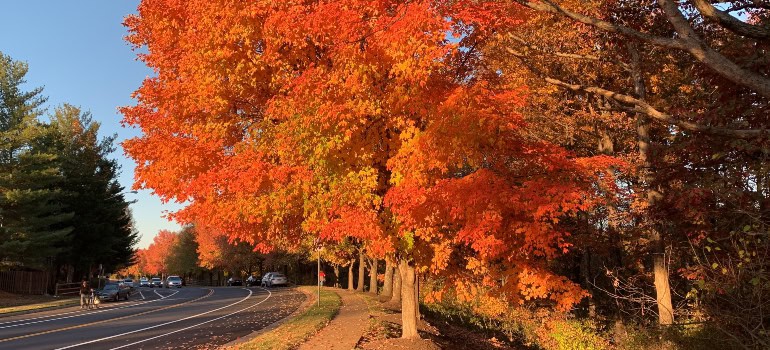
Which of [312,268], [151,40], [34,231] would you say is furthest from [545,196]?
[312,268]

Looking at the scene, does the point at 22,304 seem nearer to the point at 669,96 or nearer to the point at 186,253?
the point at 669,96

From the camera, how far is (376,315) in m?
17.9

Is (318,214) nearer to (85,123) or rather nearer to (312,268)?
(85,123)

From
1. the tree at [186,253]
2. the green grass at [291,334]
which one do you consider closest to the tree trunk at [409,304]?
the green grass at [291,334]

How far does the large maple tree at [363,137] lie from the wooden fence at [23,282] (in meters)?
33.1

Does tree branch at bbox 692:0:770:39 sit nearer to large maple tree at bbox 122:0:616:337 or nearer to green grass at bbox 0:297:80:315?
large maple tree at bbox 122:0:616:337

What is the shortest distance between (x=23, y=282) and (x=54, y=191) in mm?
8385

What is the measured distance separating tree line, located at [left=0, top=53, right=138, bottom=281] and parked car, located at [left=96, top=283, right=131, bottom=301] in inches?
178

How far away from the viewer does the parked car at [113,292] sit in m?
34.3

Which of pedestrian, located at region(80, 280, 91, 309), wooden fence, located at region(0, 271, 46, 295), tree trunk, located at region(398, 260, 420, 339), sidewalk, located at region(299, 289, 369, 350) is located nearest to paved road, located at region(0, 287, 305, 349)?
sidewalk, located at region(299, 289, 369, 350)

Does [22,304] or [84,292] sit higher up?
[84,292]

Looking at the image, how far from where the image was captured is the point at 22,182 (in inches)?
1344

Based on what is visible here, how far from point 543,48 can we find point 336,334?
1003 centimetres

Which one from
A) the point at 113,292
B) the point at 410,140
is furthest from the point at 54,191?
the point at 410,140
